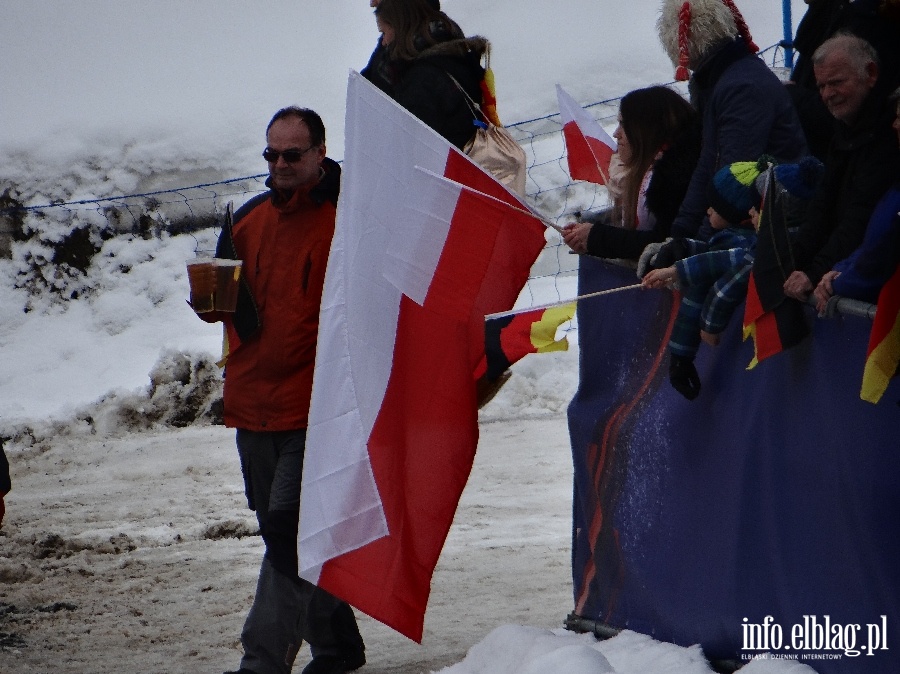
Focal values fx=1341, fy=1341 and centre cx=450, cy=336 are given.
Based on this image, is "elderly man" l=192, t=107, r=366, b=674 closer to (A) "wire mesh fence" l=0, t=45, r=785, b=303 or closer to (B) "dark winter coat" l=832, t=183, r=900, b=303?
(B) "dark winter coat" l=832, t=183, r=900, b=303

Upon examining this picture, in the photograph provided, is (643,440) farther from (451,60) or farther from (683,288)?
(451,60)

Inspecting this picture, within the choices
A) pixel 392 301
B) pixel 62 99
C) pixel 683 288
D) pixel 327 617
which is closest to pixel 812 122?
pixel 683 288

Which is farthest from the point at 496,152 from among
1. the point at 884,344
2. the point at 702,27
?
the point at 884,344

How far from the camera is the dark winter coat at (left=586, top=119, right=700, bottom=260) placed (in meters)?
4.09

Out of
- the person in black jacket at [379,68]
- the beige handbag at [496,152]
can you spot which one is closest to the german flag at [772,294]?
the beige handbag at [496,152]

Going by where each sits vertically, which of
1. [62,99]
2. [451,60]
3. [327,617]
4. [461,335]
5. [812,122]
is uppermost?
[62,99]

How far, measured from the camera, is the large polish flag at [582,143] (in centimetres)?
539

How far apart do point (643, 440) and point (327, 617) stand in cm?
135

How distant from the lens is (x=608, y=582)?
433 centimetres

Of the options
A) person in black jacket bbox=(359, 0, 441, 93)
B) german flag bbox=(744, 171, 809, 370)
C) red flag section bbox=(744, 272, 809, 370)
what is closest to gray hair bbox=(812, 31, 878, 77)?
german flag bbox=(744, 171, 809, 370)

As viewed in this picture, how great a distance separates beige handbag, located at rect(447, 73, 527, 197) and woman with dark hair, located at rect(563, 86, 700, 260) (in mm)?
730

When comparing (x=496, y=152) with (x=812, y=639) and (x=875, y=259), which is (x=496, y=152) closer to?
(x=875, y=259)

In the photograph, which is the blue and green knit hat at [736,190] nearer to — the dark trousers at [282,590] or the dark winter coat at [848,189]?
the dark winter coat at [848,189]

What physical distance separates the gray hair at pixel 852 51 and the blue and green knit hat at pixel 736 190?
41 cm
